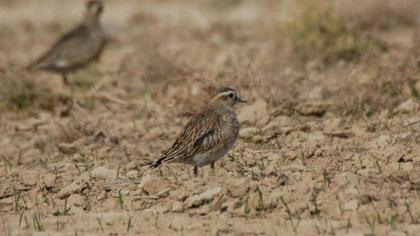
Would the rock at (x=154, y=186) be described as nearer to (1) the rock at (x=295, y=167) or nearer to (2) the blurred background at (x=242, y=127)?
(2) the blurred background at (x=242, y=127)

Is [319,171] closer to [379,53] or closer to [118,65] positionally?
[379,53]

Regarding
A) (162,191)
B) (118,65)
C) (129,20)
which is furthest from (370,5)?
(162,191)

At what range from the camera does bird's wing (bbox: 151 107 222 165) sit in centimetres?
871

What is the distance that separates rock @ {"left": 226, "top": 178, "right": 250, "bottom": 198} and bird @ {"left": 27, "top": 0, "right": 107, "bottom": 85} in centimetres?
705

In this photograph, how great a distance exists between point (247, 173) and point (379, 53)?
17.8ft

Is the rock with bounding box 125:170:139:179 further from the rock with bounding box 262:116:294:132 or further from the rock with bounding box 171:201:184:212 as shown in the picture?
the rock with bounding box 262:116:294:132

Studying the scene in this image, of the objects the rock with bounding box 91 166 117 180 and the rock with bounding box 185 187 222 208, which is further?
the rock with bounding box 91 166 117 180

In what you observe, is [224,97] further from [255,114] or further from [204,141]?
[255,114]

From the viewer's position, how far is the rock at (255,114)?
35.3 ft

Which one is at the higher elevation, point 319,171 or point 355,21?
point 355,21

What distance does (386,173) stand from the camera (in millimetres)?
8195

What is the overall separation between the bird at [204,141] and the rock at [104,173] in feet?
1.37

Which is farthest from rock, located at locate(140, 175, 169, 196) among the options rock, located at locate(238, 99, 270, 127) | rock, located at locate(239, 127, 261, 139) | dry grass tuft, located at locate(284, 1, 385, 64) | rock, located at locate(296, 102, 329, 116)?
dry grass tuft, located at locate(284, 1, 385, 64)

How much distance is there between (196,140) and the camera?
8.77 m
